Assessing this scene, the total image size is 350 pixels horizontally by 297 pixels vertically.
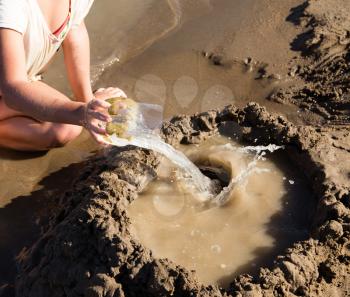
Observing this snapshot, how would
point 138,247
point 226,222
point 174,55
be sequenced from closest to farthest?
point 138,247
point 226,222
point 174,55

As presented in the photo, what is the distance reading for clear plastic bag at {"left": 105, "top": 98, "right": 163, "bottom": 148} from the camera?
7.32 feet

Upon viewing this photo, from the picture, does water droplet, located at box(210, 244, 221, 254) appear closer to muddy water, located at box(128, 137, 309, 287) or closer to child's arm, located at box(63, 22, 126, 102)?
muddy water, located at box(128, 137, 309, 287)

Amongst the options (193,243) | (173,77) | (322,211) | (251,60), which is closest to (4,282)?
(193,243)

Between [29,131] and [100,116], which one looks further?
[29,131]

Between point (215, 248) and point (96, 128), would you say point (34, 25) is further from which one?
point (215, 248)

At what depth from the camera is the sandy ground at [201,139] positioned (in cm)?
201

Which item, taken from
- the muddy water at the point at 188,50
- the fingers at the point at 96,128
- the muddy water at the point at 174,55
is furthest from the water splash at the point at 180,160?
the muddy water at the point at 188,50

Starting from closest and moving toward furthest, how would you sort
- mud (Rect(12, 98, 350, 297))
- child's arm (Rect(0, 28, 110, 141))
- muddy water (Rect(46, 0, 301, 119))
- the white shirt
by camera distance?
mud (Rect(12, 98, 350, 297)) → child's arm (Rect(0, 28, 110, 141)) → the white shirt → muddy water (Rect(46, 0, 301, 119))

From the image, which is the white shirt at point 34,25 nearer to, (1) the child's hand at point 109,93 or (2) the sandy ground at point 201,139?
(1) the child's hand at point 109,93

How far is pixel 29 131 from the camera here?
9.40ft

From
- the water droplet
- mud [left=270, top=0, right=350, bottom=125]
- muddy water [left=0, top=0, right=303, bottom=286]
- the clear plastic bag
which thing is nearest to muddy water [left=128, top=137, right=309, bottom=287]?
the water droplet

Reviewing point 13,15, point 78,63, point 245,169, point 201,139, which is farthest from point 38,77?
point 245,169

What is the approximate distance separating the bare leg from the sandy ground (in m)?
0.07

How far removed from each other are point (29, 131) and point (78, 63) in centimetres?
45
